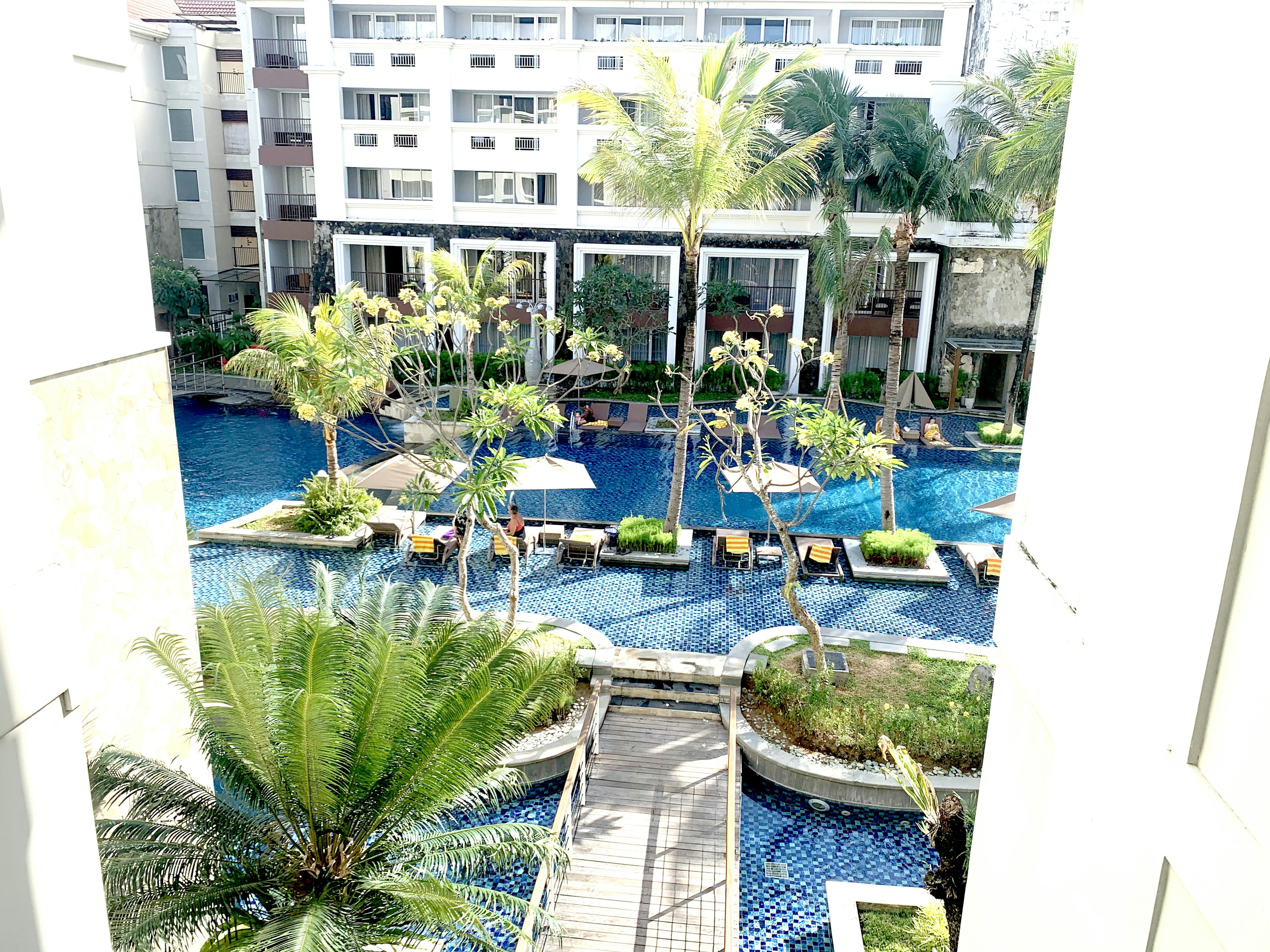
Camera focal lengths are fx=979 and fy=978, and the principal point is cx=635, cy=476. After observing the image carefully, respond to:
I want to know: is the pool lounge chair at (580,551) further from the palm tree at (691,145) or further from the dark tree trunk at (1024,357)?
the dark tree trunk at (1024,357)

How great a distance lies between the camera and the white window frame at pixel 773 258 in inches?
1275

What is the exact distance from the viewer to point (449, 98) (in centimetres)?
3253

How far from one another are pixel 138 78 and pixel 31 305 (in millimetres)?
35993

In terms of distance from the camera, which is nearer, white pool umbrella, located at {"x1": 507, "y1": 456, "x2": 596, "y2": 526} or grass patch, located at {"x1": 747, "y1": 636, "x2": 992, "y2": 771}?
grass patch, located at {"x1": 747, "y1": 636, "x2": 992, "y2": 771}

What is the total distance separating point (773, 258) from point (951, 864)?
1061 inches

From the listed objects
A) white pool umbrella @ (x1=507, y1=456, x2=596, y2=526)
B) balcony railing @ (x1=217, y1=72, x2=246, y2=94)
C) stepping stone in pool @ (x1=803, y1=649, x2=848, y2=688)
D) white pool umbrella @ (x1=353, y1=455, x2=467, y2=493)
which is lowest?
stepping stone in pool @ (x1=803, y1=649, x2=848, y2=688)

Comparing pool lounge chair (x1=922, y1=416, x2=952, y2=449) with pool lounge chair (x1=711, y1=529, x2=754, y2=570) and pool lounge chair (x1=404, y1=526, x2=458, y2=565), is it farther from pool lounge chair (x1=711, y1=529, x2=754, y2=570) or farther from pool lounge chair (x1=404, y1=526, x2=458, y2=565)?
pool lounge chair (x1=404, y1=526, x2=458, y2=565)

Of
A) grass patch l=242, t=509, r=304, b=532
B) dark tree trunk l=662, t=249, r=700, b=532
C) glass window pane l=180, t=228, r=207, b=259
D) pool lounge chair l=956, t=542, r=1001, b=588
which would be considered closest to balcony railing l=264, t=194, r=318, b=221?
glass window pane l=180, t=228, r=207, b=259

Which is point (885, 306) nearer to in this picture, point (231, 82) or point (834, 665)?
point (834, 665)

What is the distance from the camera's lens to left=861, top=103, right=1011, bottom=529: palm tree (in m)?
20.6

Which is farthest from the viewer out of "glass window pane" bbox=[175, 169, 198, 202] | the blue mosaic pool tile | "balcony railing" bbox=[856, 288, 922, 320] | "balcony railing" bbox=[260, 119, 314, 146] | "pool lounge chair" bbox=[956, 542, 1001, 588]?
"glass window pane" bbox=[175, 169, 198, 202]

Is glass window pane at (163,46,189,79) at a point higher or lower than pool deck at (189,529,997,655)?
higher

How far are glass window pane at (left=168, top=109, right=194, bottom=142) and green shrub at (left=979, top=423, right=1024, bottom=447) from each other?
30.9 metres

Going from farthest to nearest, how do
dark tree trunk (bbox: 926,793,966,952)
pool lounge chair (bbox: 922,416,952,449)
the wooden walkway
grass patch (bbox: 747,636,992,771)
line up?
pool lounge chair (bbox: 922,416,952,449) → grass patch (bbox: 747,636,992,771) → the wooden walkway → dark tree trunk (bbox: 926,793,966,952)
